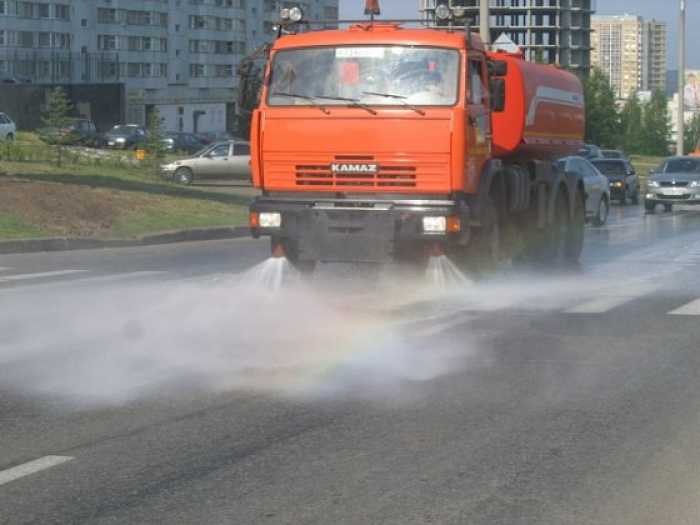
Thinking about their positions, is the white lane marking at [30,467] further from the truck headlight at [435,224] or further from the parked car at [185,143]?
the parked car at [185,143]

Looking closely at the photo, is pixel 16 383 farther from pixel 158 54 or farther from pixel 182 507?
pixel 158 54

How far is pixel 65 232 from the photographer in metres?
23.0

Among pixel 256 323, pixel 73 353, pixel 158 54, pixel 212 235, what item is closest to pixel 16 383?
pixel 73 353

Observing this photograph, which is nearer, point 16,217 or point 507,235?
point 507,235

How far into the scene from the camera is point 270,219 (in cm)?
1570

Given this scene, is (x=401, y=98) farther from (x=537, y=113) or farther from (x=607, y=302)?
(x=537, y=113)

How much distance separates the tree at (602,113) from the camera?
358 ft

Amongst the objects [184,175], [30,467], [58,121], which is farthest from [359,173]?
[184,175]

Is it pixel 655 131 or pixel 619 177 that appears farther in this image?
pixel 655 131

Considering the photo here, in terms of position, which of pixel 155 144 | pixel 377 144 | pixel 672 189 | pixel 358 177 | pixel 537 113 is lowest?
pixel 672 189

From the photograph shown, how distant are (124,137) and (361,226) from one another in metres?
63.1

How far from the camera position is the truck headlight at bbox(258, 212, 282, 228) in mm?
15664

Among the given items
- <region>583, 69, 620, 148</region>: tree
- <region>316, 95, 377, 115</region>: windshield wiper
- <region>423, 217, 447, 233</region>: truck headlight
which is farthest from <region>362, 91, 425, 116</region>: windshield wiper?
<region>583, 69, 620, 148</region>: tree

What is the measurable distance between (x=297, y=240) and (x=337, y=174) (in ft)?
2.76
